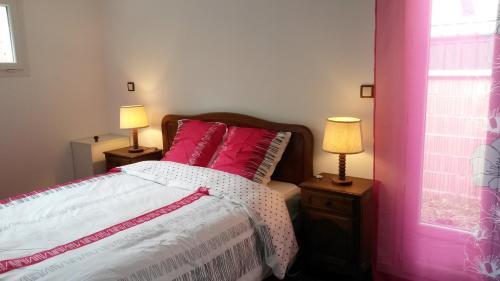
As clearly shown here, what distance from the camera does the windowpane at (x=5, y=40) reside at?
3.33 m

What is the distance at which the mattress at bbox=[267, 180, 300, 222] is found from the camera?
2.62 metres

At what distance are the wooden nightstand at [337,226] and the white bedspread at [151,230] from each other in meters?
0.20

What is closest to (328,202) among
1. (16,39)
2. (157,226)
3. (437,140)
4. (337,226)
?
(337,226)

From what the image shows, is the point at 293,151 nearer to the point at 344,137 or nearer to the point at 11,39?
the point at 344,137

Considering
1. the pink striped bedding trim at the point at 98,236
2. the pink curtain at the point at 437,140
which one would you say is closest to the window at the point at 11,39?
the pink striped bedding trim at the point at 98,236

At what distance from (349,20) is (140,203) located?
5.53 ft

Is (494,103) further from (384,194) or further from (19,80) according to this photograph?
(19,80)

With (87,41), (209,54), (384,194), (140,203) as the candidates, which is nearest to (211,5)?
(209,54)

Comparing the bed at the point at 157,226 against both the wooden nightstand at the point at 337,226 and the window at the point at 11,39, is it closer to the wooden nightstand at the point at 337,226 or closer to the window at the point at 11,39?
the wooden nightstand at the point at 337,226

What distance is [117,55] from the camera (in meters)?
3.91

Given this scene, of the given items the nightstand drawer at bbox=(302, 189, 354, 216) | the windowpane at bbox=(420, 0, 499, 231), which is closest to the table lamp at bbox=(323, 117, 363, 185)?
the nightstand drawer at bbox=(302, 189, 354, 216)

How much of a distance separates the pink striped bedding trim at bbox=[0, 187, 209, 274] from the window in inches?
82.7

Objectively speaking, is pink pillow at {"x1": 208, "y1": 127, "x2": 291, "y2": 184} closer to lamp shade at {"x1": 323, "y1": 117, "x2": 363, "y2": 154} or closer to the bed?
the bed

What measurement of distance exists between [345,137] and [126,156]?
6.28ft
